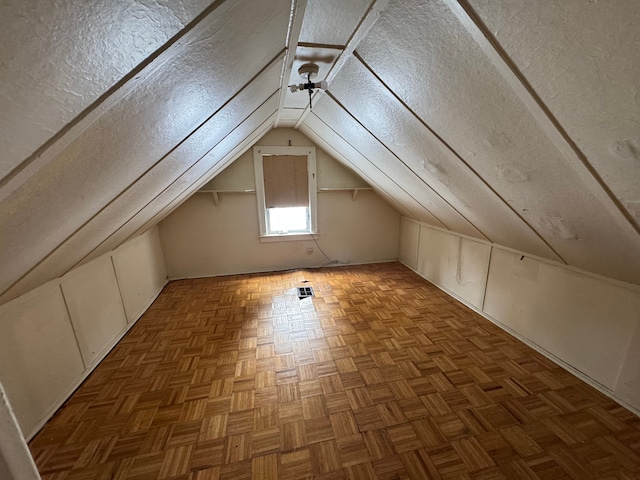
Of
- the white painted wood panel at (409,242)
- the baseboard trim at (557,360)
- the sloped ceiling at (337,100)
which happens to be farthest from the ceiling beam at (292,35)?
the white painted wood panel at (409,242)

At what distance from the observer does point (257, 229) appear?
154 inches

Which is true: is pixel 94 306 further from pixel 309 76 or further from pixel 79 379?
pixel 309 76

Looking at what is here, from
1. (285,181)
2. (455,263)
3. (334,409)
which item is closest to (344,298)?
(455,263)

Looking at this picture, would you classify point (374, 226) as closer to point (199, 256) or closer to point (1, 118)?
point (199, 256)

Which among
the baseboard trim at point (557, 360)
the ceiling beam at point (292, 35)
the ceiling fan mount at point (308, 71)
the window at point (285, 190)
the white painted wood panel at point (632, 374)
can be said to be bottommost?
the baseboard trim at point (557, 360)

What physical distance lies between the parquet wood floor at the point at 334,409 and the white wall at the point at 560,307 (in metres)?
0.12

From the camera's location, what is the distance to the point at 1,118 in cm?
47

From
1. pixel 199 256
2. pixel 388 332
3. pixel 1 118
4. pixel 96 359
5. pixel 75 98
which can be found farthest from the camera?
pixel 199 256

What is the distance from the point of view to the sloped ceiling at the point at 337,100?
21.5 inches

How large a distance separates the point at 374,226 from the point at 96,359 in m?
3.53

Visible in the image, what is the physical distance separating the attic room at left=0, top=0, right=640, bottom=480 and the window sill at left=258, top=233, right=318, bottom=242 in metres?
1.12

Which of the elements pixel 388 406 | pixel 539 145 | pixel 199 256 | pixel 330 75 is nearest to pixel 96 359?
pixel 199 256

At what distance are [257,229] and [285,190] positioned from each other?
685mm

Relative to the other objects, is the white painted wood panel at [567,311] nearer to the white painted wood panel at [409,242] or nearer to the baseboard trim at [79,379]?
the white painted wood panel at [409,242]
